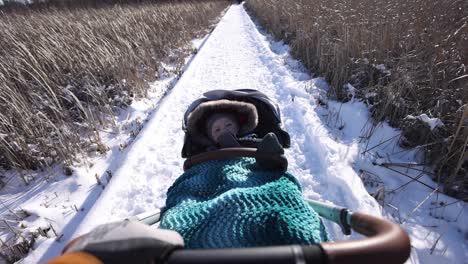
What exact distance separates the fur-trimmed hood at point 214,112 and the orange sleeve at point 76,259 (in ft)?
4.84

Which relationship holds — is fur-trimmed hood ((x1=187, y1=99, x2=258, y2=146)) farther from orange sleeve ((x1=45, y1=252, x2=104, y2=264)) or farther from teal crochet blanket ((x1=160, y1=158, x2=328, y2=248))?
orange sleeve ((x1=45, y1=252, x2=104, y2=264))

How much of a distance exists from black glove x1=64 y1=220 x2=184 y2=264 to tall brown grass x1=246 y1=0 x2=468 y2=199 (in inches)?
78.7

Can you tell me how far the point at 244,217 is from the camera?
1.12 m

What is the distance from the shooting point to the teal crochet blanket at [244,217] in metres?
1.06

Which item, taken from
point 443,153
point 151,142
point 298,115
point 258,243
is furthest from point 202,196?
point 298,115

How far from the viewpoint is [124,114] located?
147 inches

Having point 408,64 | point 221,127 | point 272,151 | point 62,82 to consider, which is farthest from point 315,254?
point 62,82

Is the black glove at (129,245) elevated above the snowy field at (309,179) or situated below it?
above

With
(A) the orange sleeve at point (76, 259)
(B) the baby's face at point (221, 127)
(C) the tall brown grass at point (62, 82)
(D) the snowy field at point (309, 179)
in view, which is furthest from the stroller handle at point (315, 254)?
(C) the tall brown grass at point (62, 82)

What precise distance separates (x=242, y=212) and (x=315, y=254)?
517mm

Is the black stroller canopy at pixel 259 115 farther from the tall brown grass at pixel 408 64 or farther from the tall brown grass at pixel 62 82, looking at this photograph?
the tall brown grass at pixel 62 82

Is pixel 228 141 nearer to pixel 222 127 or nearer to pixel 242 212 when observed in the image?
pixel 222 127

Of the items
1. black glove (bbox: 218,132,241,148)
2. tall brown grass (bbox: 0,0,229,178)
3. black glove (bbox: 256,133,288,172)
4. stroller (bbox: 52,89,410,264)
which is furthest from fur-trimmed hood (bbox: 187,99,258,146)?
tall brown grass (bbox: 0,0,229,178)

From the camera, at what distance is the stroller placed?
657 millimetres
